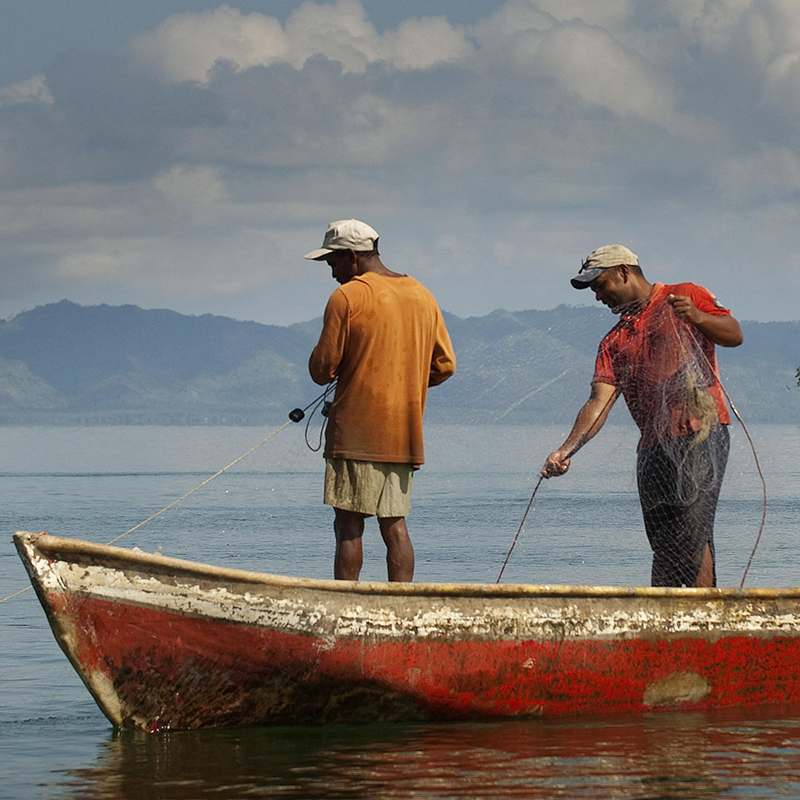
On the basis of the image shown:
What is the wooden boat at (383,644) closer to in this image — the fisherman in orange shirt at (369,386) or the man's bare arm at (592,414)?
the fisherman in orange shirt at (369,386)

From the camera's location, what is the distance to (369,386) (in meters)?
6.11

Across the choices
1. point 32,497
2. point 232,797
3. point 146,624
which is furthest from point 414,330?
point 32,497

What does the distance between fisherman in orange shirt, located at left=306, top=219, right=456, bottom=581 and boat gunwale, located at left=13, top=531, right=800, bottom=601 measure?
334mm

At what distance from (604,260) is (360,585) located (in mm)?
1886

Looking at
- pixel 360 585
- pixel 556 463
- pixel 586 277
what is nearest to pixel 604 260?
pixel 586 277

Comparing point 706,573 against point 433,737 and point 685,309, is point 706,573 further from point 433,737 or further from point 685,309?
point 433,737

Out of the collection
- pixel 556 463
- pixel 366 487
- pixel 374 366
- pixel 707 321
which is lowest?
pixel 366 487

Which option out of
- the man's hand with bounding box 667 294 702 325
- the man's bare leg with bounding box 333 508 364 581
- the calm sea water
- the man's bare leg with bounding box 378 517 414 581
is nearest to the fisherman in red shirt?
the man's hand with bounding box 667 294 702 325

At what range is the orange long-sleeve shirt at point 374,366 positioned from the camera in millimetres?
6074

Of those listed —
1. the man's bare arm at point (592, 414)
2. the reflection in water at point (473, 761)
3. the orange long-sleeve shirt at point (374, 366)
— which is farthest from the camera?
the man's bare arm at point (592, 414)

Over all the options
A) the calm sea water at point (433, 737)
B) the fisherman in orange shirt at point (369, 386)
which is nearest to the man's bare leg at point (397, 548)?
the fisherman in orange shirt at point (369, 386)

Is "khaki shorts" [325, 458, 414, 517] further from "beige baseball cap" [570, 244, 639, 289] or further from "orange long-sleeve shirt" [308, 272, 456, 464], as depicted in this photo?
"beige baseball cap" [570, 244, 639, 289]

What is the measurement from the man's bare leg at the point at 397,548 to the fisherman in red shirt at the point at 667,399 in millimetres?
732

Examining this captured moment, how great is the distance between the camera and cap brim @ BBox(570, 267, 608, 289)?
6388 mm
